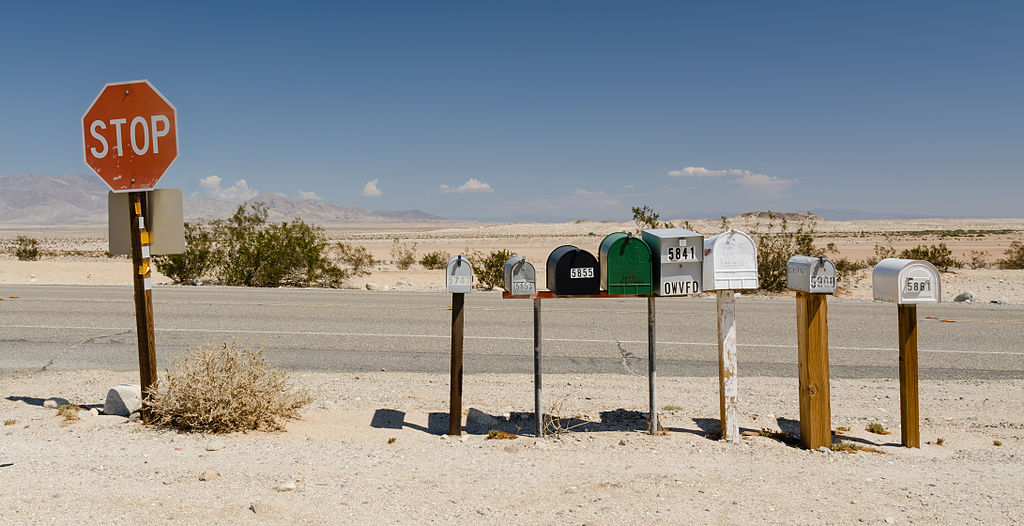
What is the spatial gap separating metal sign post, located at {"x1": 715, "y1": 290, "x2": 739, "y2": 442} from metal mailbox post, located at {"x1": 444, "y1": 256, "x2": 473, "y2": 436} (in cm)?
179

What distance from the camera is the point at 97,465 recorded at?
4.27 m

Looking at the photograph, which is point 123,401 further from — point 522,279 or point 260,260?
point 260,260

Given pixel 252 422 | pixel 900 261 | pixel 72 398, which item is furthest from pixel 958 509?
pixel 72 398

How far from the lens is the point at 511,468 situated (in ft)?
14.5

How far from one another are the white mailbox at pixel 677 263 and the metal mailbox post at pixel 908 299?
1227mm

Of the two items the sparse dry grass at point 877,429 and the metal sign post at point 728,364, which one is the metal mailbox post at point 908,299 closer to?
the sparse dry grass at point 877,429

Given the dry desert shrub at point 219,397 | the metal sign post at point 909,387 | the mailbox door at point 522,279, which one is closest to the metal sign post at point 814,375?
the metal sign post at point 909,387

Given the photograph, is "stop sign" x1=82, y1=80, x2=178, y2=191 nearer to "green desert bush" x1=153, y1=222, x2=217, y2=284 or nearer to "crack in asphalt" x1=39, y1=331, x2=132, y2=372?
"crack in asphalt" x1=39, y1=331, x2=132, y2=372

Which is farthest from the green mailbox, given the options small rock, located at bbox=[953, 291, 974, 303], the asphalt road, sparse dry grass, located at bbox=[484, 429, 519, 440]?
small rock, located at bbox=[953, 291, 974, 303]

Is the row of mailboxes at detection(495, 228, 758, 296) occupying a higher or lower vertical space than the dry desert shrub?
higher

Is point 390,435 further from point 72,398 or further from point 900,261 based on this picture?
point 900,261

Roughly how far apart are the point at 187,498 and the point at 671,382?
4.96m

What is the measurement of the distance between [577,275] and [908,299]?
223cm

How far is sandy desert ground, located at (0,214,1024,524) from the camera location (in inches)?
143
